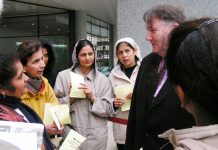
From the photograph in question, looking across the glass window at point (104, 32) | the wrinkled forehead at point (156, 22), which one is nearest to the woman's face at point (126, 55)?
the wrinkled forehead at point (156, 22)

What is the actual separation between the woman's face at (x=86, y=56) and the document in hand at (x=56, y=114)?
0.67 m

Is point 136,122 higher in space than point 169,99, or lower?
lower

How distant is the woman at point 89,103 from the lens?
11.0ft

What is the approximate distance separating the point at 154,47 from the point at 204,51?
120cm

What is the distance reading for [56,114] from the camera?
9.75 feet

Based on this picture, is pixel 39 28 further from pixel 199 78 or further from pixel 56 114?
pixel 199 78

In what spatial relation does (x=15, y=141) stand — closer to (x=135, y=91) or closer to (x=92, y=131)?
(x=135, y=91)

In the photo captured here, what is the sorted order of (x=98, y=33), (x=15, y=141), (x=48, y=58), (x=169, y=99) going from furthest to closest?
(x=98, y=33)
(x=48, y=58)
(x=169, y=99)
(x=15, y=141)

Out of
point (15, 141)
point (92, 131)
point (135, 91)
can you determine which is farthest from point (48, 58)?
point (15, 141)

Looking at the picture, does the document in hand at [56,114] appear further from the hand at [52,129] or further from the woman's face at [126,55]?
the woman's face at [126,55]

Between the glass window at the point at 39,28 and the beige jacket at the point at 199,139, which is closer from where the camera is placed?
the beige jacket at the point at 199,139

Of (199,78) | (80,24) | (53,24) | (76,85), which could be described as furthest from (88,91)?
(53,24)

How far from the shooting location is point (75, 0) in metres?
11.8

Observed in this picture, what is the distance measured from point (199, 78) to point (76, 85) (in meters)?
2.38
